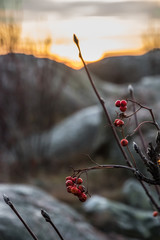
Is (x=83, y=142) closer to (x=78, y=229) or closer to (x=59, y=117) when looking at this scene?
(x=59, y=117)

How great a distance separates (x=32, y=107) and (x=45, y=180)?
1514 mm

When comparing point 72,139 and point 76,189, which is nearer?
point 76,189

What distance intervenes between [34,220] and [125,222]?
1738 mm

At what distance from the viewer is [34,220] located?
1.86m

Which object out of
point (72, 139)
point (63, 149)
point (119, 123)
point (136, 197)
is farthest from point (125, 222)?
point (72, 139)

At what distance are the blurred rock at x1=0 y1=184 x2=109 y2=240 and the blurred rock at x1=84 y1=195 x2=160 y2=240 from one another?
95 cm

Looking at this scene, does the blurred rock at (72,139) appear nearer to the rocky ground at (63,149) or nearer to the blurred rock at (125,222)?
the rocky ground at (63,149)

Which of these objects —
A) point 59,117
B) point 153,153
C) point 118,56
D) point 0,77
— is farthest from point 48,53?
point 118,56

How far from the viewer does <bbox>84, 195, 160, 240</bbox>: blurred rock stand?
3237mm

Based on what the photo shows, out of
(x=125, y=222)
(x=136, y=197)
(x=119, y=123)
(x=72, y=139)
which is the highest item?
(x=72, y=139)

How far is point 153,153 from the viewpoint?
85 cm

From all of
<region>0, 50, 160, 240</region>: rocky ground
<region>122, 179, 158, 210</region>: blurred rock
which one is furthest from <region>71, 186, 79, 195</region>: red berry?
<region>122, 179, 158, 210</region>: blurred rock

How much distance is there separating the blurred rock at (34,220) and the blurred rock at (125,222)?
95cm

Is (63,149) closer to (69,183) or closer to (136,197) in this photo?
(136,197)
